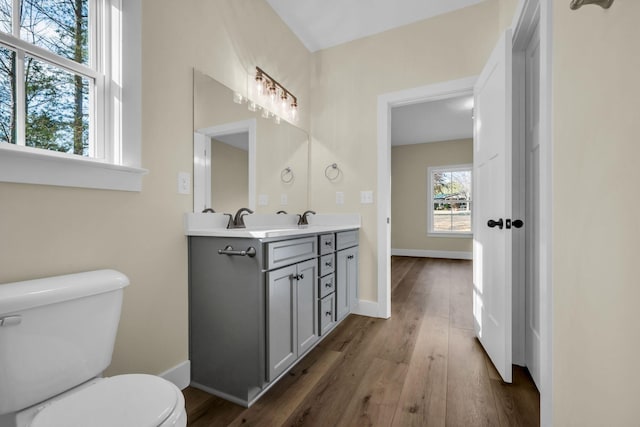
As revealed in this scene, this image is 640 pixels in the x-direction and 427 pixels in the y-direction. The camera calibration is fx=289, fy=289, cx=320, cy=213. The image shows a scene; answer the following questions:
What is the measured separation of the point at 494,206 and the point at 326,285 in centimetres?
119

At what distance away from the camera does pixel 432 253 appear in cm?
628

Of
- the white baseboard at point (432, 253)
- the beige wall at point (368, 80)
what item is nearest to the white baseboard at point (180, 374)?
the beige wall at point (368, 80)

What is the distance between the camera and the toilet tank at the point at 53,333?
816 mm

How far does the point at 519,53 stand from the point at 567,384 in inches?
71.3

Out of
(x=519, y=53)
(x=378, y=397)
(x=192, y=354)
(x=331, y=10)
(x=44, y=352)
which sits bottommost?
(x=378, y=397)

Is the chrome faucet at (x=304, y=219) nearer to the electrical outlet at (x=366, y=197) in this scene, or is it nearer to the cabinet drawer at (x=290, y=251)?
the electrical outlet at (x=366, y=197)

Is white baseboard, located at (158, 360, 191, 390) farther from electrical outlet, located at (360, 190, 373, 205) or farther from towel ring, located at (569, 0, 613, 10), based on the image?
towel ring, located at (569, 0, 613, 10)

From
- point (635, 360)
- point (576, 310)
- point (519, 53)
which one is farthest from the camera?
point (519, 53)

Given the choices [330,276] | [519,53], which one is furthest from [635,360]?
[519,53]

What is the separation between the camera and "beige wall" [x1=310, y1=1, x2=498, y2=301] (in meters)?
2.34

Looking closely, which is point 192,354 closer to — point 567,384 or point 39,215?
point 39,215

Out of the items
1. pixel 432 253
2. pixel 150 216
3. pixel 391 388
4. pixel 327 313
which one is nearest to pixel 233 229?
pixel 150 216

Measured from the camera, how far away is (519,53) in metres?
1.77

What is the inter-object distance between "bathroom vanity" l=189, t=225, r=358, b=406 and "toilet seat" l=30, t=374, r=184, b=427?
579 mm
